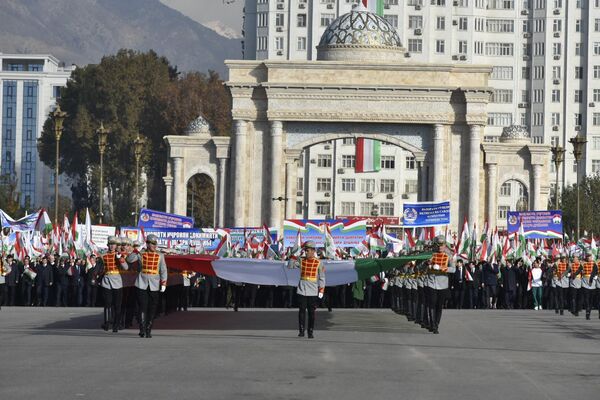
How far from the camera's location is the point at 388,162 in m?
116

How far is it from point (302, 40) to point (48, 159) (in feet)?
76.1

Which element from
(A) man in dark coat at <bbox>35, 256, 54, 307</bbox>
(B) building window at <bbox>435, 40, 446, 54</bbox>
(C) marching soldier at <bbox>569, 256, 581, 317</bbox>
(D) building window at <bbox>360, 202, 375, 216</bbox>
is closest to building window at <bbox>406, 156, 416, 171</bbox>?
(D) building window at <bbox>360, 202, 375, 216</bbox>

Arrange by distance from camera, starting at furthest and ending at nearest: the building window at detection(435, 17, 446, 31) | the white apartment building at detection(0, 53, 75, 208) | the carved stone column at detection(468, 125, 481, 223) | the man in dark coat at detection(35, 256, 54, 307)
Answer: the white apartment building at detection(0, 53, 75, 208) → the building window at detection(435, 17, 446, 31) → the carved stone column at detection(468, 125, 481, 223) → the man in dark coat at detection(35, 256, 54, 307)

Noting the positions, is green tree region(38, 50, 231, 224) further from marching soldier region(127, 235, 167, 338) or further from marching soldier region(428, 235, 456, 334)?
marching soldier region(127, 235, 167, 338)

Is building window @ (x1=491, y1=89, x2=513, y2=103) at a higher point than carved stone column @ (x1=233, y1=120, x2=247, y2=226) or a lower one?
higher

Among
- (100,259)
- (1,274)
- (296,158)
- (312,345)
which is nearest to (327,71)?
(296,158)

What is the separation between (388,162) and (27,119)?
7210cm

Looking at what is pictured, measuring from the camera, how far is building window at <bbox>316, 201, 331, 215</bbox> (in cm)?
11638

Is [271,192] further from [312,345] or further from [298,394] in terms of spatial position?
[298,394]

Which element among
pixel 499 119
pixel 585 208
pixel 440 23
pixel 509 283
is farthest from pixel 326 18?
pixel 509 283

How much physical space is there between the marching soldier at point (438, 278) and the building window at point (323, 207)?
286ft

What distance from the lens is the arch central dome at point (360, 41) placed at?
243 feet

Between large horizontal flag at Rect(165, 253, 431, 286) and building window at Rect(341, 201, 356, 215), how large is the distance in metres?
85.6

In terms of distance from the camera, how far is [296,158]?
240 ft
